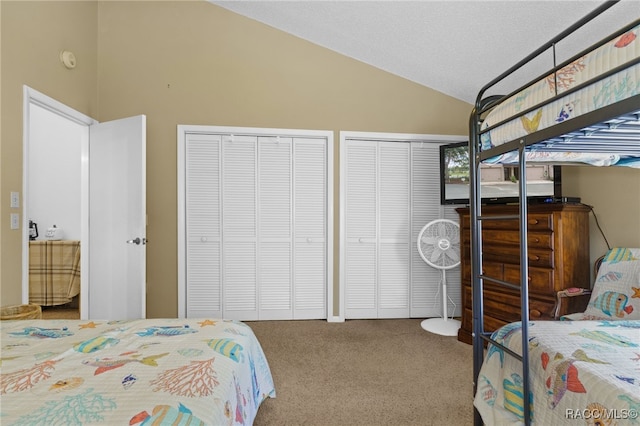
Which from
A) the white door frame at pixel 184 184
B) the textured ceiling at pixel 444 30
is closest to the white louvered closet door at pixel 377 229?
the white door frame at pixel 184 184

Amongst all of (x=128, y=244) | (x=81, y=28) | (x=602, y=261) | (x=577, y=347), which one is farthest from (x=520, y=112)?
(x=81, y=28)

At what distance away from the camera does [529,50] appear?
2682mm

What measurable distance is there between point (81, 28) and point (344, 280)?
3.57 metres

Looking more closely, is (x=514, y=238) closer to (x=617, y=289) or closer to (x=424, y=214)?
(x=617, y=289)

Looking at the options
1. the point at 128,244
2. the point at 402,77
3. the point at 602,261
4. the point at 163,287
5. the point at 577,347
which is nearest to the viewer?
the point at 577,347

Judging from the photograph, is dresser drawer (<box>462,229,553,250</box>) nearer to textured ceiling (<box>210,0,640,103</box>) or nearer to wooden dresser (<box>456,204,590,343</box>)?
wooden dresser (<box>456,204,590,343</box>)

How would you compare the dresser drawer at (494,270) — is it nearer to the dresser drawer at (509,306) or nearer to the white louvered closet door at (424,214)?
the dresser drawer at (509,306)

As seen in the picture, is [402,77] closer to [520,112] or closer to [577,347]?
[520,112]

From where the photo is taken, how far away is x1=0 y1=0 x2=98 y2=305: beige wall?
2.31m

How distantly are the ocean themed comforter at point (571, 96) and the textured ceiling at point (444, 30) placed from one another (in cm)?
112

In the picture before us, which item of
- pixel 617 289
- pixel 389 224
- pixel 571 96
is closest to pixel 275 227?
pixel 389 224

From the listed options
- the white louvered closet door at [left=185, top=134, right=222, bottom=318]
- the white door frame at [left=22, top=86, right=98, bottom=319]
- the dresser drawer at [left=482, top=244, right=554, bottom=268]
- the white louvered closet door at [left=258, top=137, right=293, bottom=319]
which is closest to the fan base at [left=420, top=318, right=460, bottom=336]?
the dresser drawer at [left=482, top=244, right=554, bottom=268]

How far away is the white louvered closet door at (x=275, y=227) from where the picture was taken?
373cm

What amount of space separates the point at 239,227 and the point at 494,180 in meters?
2.60
